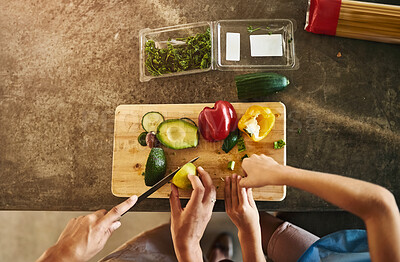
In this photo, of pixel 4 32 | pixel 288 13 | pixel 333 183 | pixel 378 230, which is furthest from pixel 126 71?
pixel 378 230

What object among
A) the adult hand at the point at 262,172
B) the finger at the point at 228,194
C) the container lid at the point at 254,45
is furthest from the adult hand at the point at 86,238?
the container lid at the point at 254,45

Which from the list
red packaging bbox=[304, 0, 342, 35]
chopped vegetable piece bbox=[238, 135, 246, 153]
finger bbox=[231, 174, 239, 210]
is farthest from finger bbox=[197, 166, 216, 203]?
red packaging bbox=[304, 0, 342, 35]

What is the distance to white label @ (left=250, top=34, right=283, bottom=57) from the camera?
1.82m

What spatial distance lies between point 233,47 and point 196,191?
88 cm

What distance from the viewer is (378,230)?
1.06m

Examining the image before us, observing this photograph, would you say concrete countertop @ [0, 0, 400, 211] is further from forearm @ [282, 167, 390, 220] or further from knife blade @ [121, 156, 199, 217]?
forearm @ [282, 167, 390, 220]

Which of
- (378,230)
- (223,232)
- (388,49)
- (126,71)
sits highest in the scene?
(388,49)

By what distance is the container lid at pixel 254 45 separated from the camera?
1820 mm

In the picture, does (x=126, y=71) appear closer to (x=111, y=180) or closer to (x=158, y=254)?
(x=111, y=180)

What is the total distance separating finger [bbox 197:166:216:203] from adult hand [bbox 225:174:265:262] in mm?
85

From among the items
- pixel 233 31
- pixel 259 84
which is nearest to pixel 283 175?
pixel 259 84

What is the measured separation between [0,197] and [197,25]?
1.61 meters

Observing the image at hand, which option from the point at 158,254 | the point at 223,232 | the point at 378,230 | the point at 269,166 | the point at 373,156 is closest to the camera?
the point at 378,230

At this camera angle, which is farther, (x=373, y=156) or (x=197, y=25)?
(x=197, y=25)
